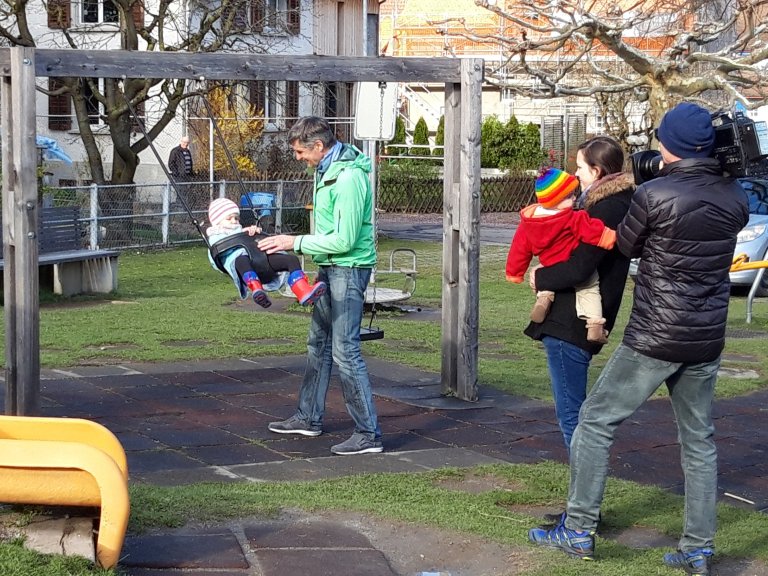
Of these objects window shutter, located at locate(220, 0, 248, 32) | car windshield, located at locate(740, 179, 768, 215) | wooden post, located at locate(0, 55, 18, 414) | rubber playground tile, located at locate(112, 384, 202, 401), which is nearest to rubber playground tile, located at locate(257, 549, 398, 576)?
wooden post, located at locate(0, 55, 18, 414)

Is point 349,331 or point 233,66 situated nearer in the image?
point 349,331

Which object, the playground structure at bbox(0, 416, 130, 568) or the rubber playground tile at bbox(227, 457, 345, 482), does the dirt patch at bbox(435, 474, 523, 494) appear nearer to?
the rubber playground tile at bbox(227, 457, 345, 482)

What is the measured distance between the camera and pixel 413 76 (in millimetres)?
8391

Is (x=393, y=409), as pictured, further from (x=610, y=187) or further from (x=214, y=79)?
(x=610, y=187)

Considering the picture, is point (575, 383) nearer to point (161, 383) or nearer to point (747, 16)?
point (161, 383)

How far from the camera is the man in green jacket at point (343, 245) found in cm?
681

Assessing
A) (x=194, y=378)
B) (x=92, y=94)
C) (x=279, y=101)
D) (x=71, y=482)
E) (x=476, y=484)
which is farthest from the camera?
(x=279, y=101)

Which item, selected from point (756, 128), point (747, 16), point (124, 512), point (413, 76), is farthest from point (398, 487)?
point (747, 16)

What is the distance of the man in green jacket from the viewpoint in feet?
22.4

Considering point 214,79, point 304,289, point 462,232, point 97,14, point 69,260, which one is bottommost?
point 69,260

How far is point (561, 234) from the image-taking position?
5398mm

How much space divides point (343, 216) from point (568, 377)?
6.10 ft

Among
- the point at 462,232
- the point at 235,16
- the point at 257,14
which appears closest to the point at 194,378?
the point at 462,232

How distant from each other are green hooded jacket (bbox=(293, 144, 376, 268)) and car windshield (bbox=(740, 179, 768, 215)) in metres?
12.6
